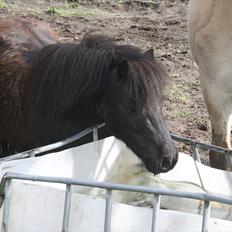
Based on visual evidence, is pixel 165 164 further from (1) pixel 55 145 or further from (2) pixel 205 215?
(2) pixel 205 215

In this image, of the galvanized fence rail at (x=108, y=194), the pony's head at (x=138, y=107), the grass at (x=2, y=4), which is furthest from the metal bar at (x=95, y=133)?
the grass at (x=2, y=4)

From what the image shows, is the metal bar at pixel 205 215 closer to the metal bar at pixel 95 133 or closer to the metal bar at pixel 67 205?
the metal bar at pixel 67 205

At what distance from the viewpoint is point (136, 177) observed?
3148mm

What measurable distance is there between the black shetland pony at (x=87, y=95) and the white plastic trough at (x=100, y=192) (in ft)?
0.62

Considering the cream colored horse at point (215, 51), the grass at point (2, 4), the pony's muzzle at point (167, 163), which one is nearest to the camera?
the pony's muzzle at point (167, 163)

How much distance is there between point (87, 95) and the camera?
2977 mm

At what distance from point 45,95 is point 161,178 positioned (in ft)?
2.27

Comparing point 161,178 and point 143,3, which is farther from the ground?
point 143,3

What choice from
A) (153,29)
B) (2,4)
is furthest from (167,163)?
(2,4)

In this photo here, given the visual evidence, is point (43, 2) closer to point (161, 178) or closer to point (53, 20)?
point (53, 20)

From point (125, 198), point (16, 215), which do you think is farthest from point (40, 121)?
point (16, 215)

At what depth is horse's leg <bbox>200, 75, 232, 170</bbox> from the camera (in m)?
3.85

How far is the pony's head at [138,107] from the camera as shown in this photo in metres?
2.84

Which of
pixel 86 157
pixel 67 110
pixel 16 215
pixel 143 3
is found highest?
pixel 143 3
